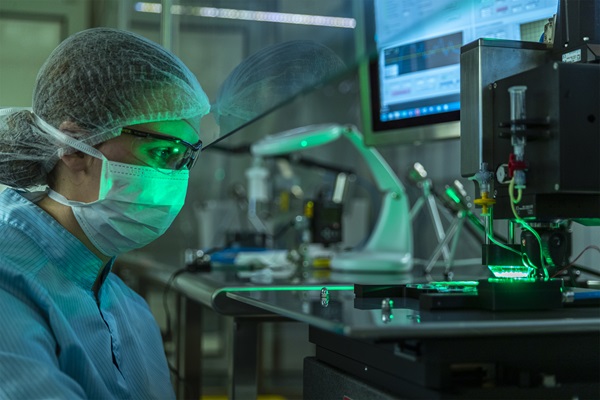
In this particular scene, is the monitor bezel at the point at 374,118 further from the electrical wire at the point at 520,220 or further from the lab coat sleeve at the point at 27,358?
the lab coat sleeve at the point at 27,358

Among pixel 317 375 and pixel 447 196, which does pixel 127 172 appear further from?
pixel 447 196

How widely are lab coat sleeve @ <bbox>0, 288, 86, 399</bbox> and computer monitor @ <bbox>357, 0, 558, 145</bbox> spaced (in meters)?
1.00

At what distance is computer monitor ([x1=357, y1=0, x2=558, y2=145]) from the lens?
1.57 m

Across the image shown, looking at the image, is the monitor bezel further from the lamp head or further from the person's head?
the person's head

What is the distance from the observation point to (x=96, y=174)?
1310mm

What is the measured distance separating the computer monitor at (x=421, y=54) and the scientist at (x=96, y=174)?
2.05ft

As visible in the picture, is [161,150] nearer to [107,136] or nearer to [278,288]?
[107,136]

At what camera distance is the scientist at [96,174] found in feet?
3.92

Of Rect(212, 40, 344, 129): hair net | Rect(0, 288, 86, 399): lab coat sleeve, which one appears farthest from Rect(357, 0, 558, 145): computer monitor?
Rect(0, 288, 86, 399): lab coat sleeve

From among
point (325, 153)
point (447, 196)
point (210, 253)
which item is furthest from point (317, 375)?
point (325, 153)

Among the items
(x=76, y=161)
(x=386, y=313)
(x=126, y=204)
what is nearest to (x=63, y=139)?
(x=76, y=161)

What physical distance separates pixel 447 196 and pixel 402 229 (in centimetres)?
22

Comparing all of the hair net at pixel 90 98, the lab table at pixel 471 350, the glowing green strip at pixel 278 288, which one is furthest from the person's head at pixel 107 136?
the lab table at pixel 471 350

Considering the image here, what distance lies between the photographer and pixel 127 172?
1.31 m
